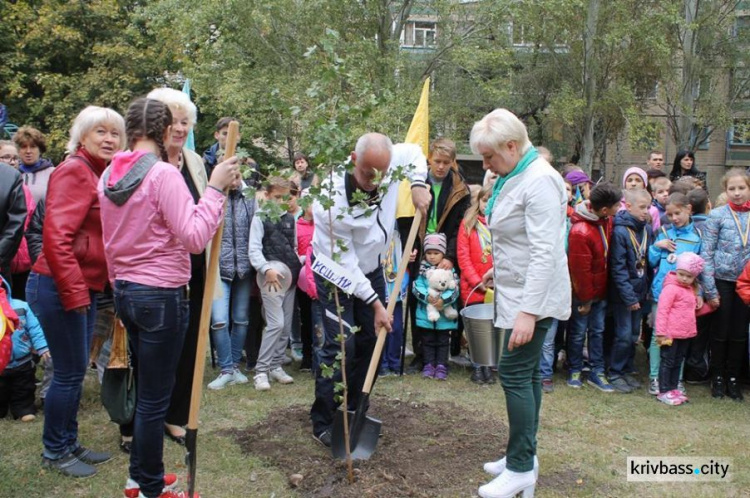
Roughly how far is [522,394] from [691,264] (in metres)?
3.13

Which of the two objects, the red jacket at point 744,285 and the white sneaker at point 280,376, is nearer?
the red jacket at point 744,285


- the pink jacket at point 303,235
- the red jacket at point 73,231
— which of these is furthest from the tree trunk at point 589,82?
the red jacket at point 73,231

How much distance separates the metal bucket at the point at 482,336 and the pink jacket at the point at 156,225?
3143 mm

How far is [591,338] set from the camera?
258 inches

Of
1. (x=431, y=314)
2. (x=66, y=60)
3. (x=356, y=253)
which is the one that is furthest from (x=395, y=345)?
(x=66, y=60)

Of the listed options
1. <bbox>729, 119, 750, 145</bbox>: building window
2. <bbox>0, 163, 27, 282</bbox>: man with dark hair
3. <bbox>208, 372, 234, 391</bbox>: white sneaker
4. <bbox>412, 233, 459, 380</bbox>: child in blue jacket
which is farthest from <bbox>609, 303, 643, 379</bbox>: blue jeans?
<bbox>729, 119, 750, 145</bbox>: building window

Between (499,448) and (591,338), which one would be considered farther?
(591,338)

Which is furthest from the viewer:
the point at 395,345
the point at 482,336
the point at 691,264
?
the point at 395,345

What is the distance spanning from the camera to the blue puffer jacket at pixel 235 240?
6.18 meters

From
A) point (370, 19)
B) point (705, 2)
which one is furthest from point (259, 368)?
point (705, 2)

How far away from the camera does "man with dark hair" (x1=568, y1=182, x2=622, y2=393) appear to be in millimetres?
6234

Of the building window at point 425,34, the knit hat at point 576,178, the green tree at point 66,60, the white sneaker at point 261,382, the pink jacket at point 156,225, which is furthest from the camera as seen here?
the building window at point 425,34

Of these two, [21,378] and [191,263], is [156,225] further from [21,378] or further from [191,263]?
[21,378]

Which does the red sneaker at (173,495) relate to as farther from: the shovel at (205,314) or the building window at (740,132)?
the building window at (740,132)
